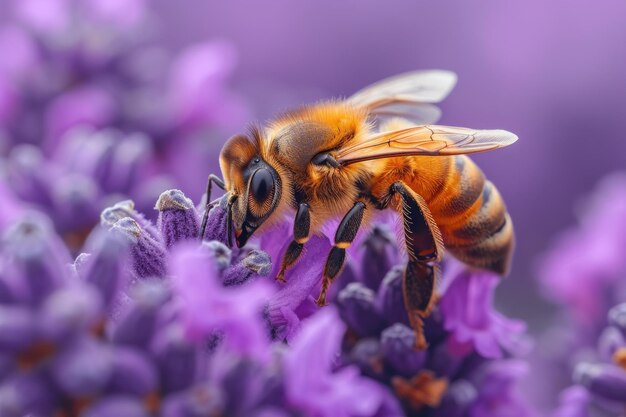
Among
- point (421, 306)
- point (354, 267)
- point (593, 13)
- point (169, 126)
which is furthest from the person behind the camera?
point (593, 13)

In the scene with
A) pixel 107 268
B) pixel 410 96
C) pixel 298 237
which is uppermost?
pixel 410 96

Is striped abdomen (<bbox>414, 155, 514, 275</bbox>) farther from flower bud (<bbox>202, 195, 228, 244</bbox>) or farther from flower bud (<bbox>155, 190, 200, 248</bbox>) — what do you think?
flower bud (<bbox>155, 190, 200, 248</bbox>)

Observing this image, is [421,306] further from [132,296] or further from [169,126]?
[169,126]

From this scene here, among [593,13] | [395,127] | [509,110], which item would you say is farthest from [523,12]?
[395,127]

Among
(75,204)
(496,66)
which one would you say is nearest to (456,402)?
(75,204)

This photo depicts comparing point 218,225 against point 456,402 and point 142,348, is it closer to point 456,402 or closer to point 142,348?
point 142,348

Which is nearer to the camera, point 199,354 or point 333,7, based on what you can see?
point 199,354
